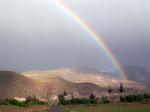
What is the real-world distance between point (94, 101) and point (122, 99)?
16665mm

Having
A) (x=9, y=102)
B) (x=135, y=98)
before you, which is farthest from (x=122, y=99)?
(x=9, y=102)

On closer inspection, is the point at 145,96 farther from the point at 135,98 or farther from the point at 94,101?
the point at 94,101

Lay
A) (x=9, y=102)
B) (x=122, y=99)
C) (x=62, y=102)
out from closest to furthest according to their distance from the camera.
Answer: (x=9, y=102)
(x=62, y=102)
(x=122, y=99)

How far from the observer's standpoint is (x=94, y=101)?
182 meters

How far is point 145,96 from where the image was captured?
18500 centimetres

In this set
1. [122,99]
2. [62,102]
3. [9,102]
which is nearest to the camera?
[9,102]

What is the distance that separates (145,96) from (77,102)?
36468 millimetres

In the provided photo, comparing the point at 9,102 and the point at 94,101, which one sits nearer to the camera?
the point at 9,102

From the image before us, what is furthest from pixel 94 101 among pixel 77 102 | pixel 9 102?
pixel 9 102

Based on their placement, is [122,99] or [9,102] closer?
[9,102]

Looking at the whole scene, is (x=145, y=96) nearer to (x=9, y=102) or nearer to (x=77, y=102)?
(x=77, y=102)

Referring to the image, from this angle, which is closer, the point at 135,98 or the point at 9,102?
the point at 9,102

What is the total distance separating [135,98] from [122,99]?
9611 millimetres

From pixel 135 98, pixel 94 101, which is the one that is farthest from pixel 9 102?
pixel 135 98
